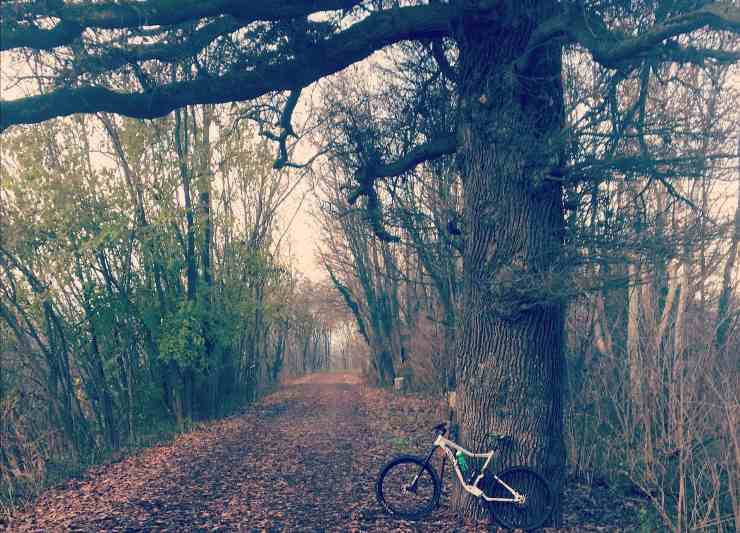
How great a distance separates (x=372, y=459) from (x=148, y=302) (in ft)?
23.1

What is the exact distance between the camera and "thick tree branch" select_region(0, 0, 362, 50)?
4.46m

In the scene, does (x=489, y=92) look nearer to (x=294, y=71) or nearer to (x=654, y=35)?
(x=654, y=35)

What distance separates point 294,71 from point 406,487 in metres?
4.97

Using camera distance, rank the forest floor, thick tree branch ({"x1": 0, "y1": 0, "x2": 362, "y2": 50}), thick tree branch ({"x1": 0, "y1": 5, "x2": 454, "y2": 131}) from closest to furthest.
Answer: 1. thick tree branch ({"x1": 0, "y1": 0, "x2": 362, "y2": 50})
2. thick tree branch ({"x1": 0, "y1": 5, "x2": 454, "y2": 131})
3. the forest floor

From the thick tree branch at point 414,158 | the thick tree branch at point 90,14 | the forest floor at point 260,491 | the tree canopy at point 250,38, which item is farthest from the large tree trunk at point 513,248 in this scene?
the thick tree branch at point 90,14

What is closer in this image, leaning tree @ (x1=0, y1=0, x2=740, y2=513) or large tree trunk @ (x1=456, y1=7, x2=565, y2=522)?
leaning tree @ (x1=0, y1=0, x2=740, y2=513)

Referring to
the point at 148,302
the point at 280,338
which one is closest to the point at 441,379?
the point at 148,302

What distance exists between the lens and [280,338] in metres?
37.2

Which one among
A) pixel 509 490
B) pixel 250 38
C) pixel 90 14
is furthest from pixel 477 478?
pixel 90 14

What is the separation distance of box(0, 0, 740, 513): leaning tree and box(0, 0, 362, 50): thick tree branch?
318 millimetres

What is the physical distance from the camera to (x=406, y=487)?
651 cm

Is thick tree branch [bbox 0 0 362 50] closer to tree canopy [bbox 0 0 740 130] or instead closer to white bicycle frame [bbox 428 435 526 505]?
tree canopy [bbox 0 0 740 130]

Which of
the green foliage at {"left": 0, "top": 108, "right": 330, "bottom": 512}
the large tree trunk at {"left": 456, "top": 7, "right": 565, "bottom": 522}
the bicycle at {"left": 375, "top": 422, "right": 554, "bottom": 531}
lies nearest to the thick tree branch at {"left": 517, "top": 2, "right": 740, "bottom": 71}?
the large tree trunk at {"left": 456, "top": 7, "right": 565, "bottom": 522}

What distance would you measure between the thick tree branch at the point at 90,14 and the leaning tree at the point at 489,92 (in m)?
0.32
